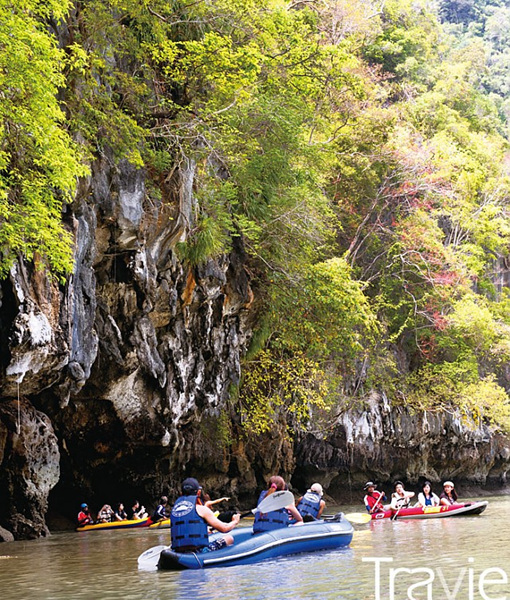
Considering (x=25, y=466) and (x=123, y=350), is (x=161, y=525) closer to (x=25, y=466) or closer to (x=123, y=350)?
(x=25, y=466)

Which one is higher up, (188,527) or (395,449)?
(395,449)

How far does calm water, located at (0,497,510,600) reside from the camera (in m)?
7.28

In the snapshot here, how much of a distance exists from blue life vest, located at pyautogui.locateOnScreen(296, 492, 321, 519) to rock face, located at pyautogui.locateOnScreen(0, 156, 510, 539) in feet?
15.2

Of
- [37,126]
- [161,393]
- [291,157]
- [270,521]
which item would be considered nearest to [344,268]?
[291,157]

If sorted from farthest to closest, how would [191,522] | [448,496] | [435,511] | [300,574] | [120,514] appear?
[120,514] < [448,496] < [435,511] < [191,522] < [300,574]

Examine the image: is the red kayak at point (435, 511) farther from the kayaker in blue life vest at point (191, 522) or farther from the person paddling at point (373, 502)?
the kayaker in blue life vest at point (191, 522)

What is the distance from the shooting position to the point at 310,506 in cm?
1273

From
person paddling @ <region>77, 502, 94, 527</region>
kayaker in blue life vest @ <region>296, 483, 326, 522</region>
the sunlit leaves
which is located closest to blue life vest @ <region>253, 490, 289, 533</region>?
kayaker in blue life vest @ <region>296, 483, 326, 522</region>

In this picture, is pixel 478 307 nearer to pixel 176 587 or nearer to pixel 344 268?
pixel 344 268

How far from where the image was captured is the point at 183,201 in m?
15.7

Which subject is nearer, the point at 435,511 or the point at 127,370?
the point at 127,370

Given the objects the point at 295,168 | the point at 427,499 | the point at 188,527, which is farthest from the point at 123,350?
the point at 427,499

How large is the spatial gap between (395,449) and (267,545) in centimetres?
2014

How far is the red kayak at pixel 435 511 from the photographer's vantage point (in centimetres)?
1791
